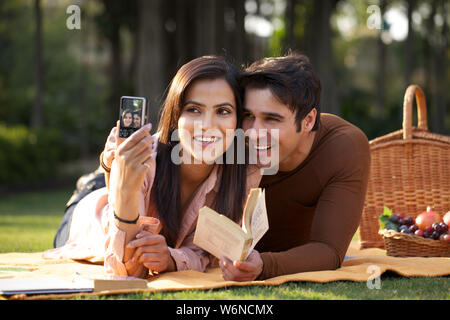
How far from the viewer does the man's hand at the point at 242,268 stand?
11.7 feet

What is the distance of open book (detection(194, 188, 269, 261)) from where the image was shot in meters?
3.40

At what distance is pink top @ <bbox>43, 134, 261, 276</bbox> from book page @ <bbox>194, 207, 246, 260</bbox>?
1.23 feet

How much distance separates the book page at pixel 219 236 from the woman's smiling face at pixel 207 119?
1.66 ft

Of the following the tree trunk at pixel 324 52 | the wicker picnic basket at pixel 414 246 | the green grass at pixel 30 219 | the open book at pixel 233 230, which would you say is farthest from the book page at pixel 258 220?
the tree trunk at pixel 324 52

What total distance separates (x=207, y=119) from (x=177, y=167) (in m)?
0.45

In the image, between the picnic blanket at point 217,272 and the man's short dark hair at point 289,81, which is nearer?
the picnic blanket at point 217,272

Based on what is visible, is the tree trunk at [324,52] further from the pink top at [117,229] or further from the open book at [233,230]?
the open book at [233,230]

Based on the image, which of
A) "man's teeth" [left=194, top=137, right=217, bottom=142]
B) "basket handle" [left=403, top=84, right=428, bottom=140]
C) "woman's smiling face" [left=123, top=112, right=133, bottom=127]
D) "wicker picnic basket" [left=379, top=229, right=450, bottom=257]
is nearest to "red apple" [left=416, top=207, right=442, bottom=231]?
"wicker picnic basket" [left=379, top=229, right=450, bottom=257]

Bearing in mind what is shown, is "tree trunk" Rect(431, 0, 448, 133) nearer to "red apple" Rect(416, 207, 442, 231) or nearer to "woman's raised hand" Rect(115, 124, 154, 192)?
"red apple" Rect(416, 207, 442, 231)

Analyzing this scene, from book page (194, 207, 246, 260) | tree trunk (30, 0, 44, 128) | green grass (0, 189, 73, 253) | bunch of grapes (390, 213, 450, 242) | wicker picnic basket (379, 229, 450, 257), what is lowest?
green grass (0, 189, 73, 253)

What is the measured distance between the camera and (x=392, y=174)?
573 centimetres

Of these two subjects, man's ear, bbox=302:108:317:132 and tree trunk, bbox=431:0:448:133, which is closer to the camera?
man's ear, bbox=302:108:317:132
